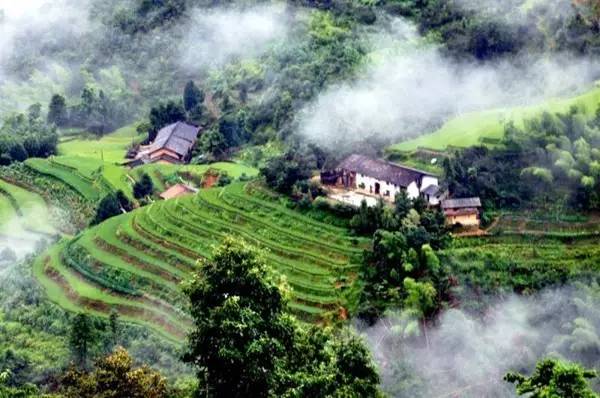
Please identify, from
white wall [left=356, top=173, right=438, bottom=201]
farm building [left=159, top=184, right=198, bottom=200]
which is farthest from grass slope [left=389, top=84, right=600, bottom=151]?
farm building [left=159, top=184, right=198, bottom=200]

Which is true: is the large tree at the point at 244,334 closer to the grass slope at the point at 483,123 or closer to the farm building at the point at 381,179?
the farm building at the point at 381,179

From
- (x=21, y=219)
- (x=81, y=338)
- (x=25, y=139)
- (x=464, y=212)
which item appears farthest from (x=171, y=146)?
(x=81, y=338)

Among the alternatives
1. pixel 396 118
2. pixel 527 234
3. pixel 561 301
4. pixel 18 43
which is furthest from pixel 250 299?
pixel 18 43

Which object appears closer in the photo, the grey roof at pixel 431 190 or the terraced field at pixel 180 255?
the terraced field at pixel 180 255

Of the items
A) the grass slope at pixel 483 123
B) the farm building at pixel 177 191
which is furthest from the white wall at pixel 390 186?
the farm building at pixel 177 191

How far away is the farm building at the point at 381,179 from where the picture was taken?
2438cm

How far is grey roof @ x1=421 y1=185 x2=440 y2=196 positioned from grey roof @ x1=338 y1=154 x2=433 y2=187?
48 centimetres

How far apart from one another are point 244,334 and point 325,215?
44.0 feet

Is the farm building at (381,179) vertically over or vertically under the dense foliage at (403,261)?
over

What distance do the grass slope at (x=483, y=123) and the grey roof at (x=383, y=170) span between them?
147 centimetres

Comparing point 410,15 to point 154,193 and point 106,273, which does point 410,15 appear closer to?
point 154,193

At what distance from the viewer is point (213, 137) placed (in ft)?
110

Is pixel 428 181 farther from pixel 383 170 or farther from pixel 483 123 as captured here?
pixel 483 123

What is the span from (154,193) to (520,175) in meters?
12.8
